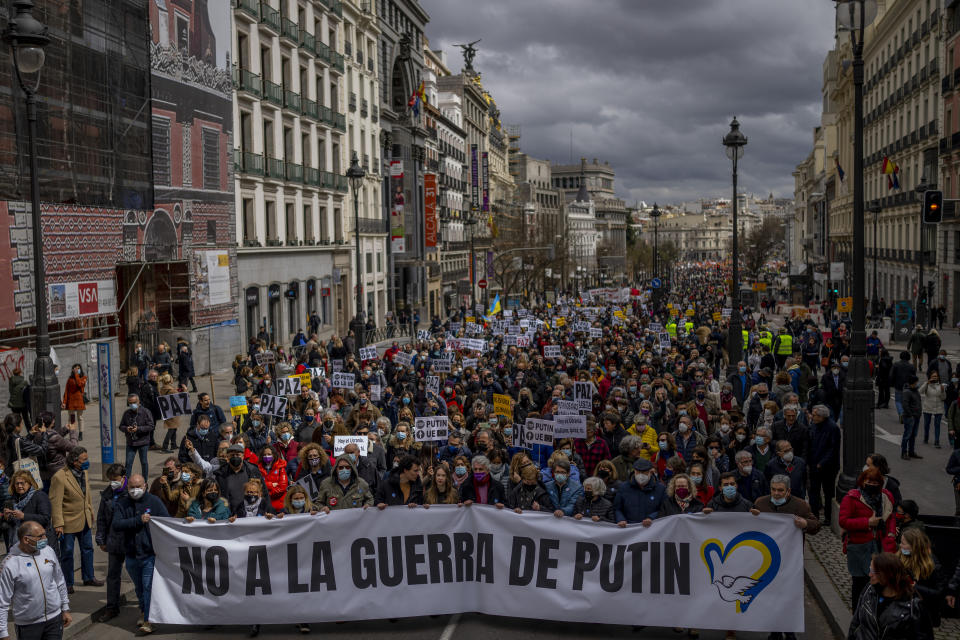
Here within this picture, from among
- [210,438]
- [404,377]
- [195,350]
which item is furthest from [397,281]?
[210,438]

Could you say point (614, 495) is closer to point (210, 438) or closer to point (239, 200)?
point (210, 438)

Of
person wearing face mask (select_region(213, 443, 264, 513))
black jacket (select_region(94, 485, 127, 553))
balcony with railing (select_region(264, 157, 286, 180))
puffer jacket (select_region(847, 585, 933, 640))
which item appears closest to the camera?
puffer jacket (select_region(847, 585, 933, 640))

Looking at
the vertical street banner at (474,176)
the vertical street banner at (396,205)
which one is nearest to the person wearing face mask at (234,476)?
the vertical street banner at (396,205)

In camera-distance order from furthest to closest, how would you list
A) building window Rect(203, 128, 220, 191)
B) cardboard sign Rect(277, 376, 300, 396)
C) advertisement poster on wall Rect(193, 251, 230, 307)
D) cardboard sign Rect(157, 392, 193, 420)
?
building window Rect(203, 128, 220, 191) → advertisement poster on wall Rect(193, 251, 230, 307) → cardboard sign Rect(277, 376, 300, 396) → cardboard sign Rect(157, 392, 193, 420)

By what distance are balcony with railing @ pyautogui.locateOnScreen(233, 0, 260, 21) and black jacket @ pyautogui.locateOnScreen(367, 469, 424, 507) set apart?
31272 millimetres

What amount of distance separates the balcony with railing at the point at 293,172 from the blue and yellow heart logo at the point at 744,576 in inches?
1445

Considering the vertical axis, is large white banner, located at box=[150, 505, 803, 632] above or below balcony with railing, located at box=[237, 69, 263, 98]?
below

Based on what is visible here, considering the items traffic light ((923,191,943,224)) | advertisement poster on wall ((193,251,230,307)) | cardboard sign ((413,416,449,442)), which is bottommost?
cardboard sign ((413,416,449,442))

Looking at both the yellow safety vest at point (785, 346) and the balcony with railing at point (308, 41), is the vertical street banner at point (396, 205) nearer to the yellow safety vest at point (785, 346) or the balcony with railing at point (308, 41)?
the balcony with railing at point (308, 41)

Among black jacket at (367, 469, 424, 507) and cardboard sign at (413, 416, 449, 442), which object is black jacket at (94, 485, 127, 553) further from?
cardboard sign at (413, 416, 449, 442)

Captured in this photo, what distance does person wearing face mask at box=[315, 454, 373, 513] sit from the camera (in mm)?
10477

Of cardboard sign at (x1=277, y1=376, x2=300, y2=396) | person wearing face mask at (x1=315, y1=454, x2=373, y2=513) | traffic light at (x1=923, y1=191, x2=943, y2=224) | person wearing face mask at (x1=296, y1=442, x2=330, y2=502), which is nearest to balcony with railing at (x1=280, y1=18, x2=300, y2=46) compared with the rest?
cardboard sign at (x1=277, y1=376, x2=300, y2=396)

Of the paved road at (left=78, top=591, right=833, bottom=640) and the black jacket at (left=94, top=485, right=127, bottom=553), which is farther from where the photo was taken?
the black jacket at (left=94, top=485, right=127, bottom=553)

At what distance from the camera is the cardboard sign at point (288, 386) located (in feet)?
60.8
